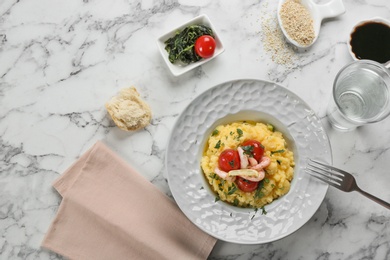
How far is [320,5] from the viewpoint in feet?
7.70

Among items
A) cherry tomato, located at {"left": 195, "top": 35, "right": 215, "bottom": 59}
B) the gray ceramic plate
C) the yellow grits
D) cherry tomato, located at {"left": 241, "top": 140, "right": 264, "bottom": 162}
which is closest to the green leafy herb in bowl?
cherry tomato, located at {"left": 195, "top": 35, "right": 215, "bottom": 59}

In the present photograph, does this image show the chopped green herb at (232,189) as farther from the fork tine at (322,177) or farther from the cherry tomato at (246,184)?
the fork tine at (322,177)

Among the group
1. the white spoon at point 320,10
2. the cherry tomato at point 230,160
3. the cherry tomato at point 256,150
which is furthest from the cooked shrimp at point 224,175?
the white spoon at point 320,10

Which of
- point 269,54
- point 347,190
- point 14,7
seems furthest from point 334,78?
point 14,7

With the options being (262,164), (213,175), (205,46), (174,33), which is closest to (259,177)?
(262,164)

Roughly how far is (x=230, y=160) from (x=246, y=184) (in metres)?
0.13

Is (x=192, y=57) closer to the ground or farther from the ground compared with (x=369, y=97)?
farther from the ground

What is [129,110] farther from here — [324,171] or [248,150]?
[324,171]

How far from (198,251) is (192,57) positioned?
0.92m

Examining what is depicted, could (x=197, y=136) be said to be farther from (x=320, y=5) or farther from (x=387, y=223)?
(x=387, y=223)

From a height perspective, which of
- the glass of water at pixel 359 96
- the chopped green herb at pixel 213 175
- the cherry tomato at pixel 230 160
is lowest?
the glass of water at pixel 359 96

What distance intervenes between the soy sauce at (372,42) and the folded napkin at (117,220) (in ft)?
3.84

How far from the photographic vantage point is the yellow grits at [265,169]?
210cm

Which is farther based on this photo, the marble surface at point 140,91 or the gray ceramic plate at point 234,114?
the marble surface at point 140,91
